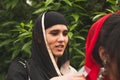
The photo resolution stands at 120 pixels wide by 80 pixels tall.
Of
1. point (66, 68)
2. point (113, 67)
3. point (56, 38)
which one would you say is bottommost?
point (66, 68)

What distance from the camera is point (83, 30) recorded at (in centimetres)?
420

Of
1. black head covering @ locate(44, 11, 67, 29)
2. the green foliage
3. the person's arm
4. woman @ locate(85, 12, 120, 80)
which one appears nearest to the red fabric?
woman @ locate(85, 12, 120, 80)

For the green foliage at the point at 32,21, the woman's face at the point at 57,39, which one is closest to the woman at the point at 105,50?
the woman's face at the point at 57,39

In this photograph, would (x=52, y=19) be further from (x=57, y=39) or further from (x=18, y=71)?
(x=18, y=71)

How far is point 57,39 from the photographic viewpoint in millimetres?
3578

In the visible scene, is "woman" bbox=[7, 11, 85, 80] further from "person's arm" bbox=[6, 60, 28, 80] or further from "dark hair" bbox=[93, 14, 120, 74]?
"dark hair" bbox=[93, 14, 120, 74]

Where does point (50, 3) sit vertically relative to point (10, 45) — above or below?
above

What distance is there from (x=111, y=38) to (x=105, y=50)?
6 cm

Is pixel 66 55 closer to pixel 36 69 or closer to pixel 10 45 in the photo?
pixel 36 69

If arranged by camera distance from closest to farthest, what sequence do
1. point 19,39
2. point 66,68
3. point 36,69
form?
point 36,69 < point 66,68 < point 19,39

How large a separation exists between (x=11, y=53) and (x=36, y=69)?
1.08 metres

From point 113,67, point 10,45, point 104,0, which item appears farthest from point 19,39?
point 113,67

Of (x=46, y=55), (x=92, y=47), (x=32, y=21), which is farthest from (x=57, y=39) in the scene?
(x=92, y=47)

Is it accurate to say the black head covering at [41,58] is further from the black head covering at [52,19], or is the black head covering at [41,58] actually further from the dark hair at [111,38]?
the dark hair at [111,38]
